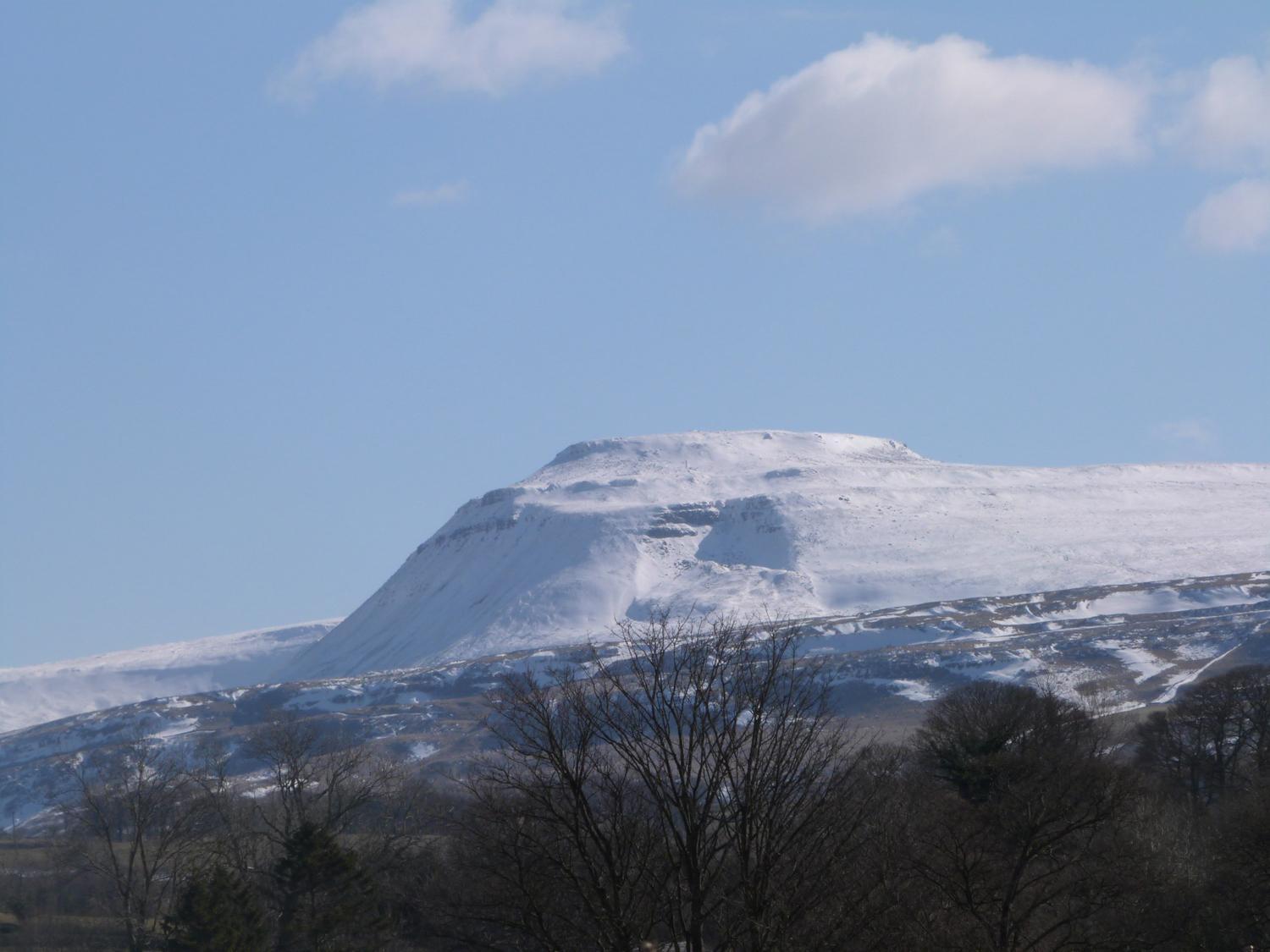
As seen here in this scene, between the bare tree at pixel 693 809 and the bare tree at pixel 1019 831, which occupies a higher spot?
the bare tree at pixel 693 809

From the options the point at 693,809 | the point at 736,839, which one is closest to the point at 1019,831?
the point at 736,839

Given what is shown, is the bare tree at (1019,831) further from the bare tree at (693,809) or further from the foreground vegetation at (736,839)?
the bare tree at (693,809)

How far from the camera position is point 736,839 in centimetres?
2055

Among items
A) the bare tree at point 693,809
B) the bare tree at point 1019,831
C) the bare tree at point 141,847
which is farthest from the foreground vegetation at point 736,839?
the bare tree at point 141,847

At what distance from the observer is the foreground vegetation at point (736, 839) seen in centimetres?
2036

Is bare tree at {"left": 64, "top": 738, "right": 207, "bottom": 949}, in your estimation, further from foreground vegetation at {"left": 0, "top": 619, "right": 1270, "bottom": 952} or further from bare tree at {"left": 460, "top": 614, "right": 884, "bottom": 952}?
bare tree at {"left": 460, "top": 614, "right": 884, "bottom": 952}

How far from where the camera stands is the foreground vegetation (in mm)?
20359

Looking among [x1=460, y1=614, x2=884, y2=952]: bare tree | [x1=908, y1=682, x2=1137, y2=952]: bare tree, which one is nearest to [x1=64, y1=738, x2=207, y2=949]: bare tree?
[x1=908, y1=682, x2=1137, y2=952]: bare tree

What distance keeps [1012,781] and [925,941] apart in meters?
26.6

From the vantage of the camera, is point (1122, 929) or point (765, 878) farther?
point (1122, 929)

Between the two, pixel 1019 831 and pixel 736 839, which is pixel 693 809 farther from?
pixel 1019 831

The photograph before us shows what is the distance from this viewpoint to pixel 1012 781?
5009cm

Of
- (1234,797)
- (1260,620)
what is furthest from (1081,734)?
(1260,620)

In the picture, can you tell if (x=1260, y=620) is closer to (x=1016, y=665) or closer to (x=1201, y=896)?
(x=1016, y=665)
